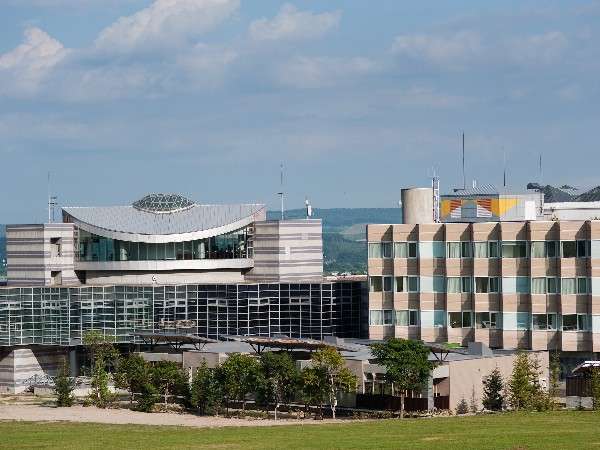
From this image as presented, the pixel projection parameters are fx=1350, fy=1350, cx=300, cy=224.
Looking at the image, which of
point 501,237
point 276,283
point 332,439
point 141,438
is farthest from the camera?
point 276,283

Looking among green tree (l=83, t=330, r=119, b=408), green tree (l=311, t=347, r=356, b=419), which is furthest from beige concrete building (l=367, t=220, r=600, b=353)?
green tree (l=83, t=330, r=119, b=408)

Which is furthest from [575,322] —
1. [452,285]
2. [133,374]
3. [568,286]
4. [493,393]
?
[133,374]

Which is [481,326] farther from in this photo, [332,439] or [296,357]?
[332,439]

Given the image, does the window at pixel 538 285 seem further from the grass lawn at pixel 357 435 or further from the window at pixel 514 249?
the grass lawn at pixel 357 435

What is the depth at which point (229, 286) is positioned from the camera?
137 meters

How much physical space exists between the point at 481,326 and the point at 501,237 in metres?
8.47

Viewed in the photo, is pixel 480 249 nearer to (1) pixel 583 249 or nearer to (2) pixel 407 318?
(1) pixel 583 249

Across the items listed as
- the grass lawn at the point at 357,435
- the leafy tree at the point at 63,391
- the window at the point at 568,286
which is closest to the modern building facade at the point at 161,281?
the leafy tree at the point at 63,391

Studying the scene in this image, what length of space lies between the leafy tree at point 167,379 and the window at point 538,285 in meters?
31.9

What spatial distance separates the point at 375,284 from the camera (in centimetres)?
12875

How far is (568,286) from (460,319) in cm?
1131

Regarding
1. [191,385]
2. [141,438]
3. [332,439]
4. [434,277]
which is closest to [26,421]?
[191,385]

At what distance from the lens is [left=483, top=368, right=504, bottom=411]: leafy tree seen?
10444 cm

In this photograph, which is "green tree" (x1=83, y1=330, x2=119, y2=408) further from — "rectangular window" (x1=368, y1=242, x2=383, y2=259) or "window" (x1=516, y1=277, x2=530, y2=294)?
"window" (x1=516, y1=277, x2=530, y2=294)
